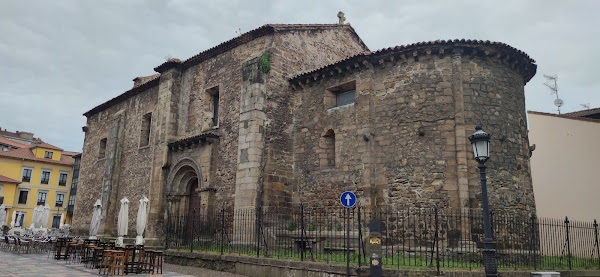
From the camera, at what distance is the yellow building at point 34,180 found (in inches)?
1630

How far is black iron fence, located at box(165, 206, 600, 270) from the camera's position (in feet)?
37.8

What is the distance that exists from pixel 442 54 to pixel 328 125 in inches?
184

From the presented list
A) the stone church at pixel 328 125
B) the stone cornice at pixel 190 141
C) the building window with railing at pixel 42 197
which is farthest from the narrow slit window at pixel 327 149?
the building window with railing at pixel 42 197

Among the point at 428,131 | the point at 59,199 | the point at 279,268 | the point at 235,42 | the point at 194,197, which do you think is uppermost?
the point at 235,42

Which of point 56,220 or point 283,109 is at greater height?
point 283,109

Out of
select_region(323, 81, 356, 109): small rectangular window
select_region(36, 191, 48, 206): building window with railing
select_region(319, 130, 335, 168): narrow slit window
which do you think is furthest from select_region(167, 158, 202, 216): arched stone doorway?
select_region(36, 191, 48, 206): building window with railing

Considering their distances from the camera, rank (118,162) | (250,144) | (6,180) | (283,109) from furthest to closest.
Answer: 1. (6,180)
2. (118,162)
3. (283,109)
4. (250,144)

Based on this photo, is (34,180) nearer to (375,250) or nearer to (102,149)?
(102,149)

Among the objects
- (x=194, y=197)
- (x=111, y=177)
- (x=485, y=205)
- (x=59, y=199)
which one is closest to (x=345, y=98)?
(x=194, y=197)

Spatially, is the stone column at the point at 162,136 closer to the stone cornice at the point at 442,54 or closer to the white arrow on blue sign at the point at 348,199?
the stone cornice at the point at 442,54

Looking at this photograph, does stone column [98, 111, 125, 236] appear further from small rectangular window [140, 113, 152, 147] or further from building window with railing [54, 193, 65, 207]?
building window with railing [54, 193, 65, 207]

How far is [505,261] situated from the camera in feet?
39.5

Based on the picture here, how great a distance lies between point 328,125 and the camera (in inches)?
615

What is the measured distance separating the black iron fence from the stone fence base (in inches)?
14.1
